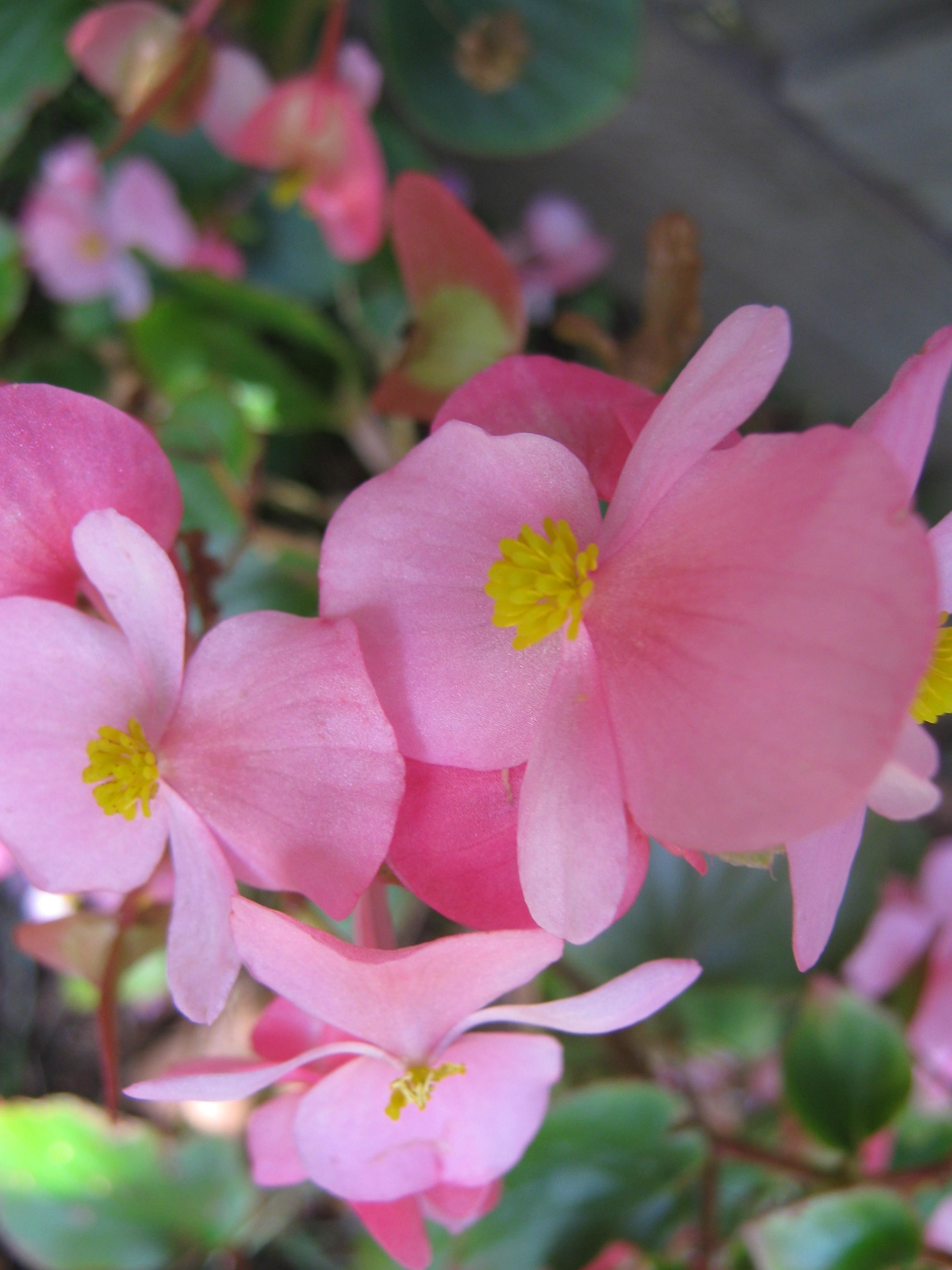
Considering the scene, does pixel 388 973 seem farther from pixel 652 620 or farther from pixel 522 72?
pixel 522 72

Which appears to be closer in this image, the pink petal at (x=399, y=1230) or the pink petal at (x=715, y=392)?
the pink petal at (x=715, y=392)

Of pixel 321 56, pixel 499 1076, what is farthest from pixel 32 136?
pixel 499 1076

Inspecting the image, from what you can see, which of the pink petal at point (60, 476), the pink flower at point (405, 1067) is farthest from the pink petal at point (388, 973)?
the pink petal at point (60, 476)

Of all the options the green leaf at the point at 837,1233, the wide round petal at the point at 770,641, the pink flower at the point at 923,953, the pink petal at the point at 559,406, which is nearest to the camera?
the wide round petal at the point at 770,641

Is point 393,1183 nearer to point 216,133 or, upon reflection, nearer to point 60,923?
point 60,923

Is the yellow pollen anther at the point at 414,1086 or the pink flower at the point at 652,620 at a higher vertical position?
the pink flower at the point at 652,620

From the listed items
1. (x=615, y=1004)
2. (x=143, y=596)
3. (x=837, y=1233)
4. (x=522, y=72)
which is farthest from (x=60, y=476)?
(x=522, y=72)

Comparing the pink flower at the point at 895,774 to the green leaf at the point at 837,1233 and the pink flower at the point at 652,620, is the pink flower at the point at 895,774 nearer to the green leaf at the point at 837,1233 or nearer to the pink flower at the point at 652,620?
the pink flower at the point at 652,620
